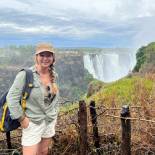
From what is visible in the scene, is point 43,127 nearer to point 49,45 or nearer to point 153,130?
point 49,45

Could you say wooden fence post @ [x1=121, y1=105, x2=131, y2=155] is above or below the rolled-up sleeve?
below

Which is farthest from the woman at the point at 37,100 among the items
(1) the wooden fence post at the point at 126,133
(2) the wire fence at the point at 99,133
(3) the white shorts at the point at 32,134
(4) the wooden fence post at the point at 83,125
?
(2) the wire fence at the point at 99,133

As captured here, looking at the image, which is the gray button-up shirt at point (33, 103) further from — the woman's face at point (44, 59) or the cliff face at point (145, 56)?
the cliff face at point (145, 56)

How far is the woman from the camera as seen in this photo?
562 centimetres

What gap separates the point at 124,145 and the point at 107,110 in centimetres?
162

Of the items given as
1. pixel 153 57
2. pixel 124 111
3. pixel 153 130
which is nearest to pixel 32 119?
pixel 124 111

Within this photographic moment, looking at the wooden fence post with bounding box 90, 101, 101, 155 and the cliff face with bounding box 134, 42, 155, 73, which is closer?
the wooden fence post with bounding box 90, 101, 101, 155

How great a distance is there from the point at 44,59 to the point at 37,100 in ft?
1.71

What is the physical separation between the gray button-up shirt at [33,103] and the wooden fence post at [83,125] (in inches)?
51.7

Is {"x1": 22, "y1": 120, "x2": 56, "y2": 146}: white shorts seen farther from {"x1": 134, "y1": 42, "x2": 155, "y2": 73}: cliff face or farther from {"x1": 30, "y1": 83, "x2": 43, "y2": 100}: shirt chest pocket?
{"x1": 134, "y1": 42, "x2": 155, "y2": 73}: cliff face

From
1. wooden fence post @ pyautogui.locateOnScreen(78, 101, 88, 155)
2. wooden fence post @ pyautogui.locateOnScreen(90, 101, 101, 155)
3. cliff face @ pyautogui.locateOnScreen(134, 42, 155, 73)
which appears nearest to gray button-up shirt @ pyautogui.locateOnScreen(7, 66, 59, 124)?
wooden fence post @ pyautogui.locateOnScreen(78, 101, 88, 155)

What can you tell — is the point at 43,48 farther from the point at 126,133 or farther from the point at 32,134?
the point at 126,133

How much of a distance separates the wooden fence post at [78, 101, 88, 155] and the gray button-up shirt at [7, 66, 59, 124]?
4.31 feet

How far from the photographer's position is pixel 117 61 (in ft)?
238
